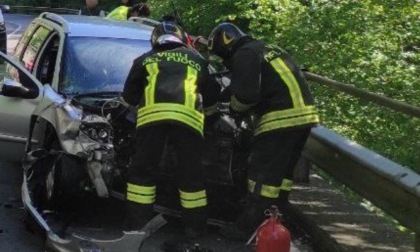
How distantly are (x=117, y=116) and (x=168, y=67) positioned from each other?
2.31ft

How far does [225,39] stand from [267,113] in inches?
25.2

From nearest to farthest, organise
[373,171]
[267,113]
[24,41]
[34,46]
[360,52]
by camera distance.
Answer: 1. [373,171]
2. [267,113]
3. [34,46]
4. [24,41]
5. [360,52]

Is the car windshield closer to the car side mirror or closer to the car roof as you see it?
the car roof

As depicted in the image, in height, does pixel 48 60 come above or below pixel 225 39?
below

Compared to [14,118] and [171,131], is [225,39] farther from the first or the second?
[14,118]

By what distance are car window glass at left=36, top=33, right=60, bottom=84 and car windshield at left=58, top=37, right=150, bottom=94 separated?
35cm

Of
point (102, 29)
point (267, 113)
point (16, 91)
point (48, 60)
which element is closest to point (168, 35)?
point (267, 113)

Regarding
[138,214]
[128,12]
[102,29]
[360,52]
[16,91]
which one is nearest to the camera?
[138,214]

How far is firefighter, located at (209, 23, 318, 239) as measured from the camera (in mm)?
4848

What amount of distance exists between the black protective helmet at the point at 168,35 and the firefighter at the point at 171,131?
0.12 metres

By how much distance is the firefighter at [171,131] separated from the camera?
4.53 meters

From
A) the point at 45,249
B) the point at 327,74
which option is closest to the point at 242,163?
the point at 45,249

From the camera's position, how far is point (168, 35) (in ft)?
16.0

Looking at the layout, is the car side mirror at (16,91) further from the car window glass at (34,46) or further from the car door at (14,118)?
the car window glass at (34,46)
